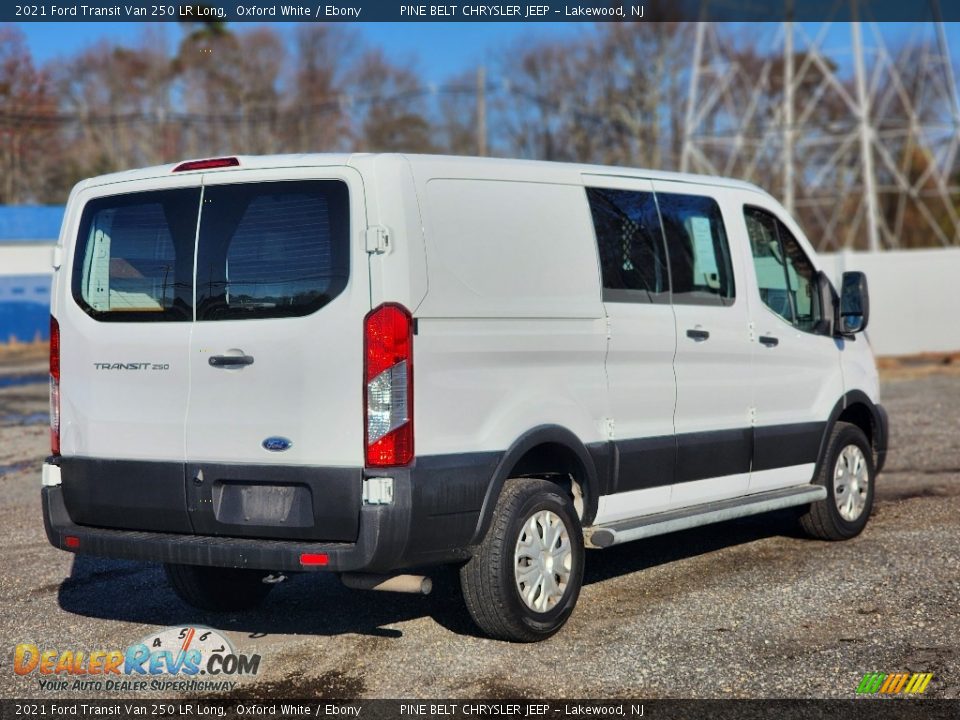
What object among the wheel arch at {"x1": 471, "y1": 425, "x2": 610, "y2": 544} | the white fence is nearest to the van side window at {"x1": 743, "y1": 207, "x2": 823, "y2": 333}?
the wheel arch at {"x1": 471, "y1": 425, "x2": 610, "y2": 544}

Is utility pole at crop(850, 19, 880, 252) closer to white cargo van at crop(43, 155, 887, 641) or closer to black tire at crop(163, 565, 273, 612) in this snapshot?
white cargo van at crop(43, 155, 887, 641)

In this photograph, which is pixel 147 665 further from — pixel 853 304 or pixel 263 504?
pixel 853 304

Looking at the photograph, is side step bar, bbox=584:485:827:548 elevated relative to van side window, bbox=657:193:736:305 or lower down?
lower down

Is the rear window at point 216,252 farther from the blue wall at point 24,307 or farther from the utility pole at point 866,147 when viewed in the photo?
the utility pole at point 866,147

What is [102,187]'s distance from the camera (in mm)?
6027

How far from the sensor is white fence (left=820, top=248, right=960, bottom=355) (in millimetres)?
26219

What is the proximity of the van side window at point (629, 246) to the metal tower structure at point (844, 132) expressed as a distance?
81.4 feet

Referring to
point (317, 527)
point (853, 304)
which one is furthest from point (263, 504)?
point (853, 304)

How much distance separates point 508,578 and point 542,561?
0.91 ft

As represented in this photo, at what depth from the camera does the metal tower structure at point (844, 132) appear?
31859 millimetres

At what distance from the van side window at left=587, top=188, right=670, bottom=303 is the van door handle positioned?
6.18ft

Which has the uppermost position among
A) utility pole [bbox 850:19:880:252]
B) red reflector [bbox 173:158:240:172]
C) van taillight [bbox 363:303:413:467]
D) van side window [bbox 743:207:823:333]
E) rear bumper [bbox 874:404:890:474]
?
utility pole [bbox 850:19:880:252]

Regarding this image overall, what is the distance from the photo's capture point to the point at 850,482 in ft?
27.0

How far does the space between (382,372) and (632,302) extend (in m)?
1.82
